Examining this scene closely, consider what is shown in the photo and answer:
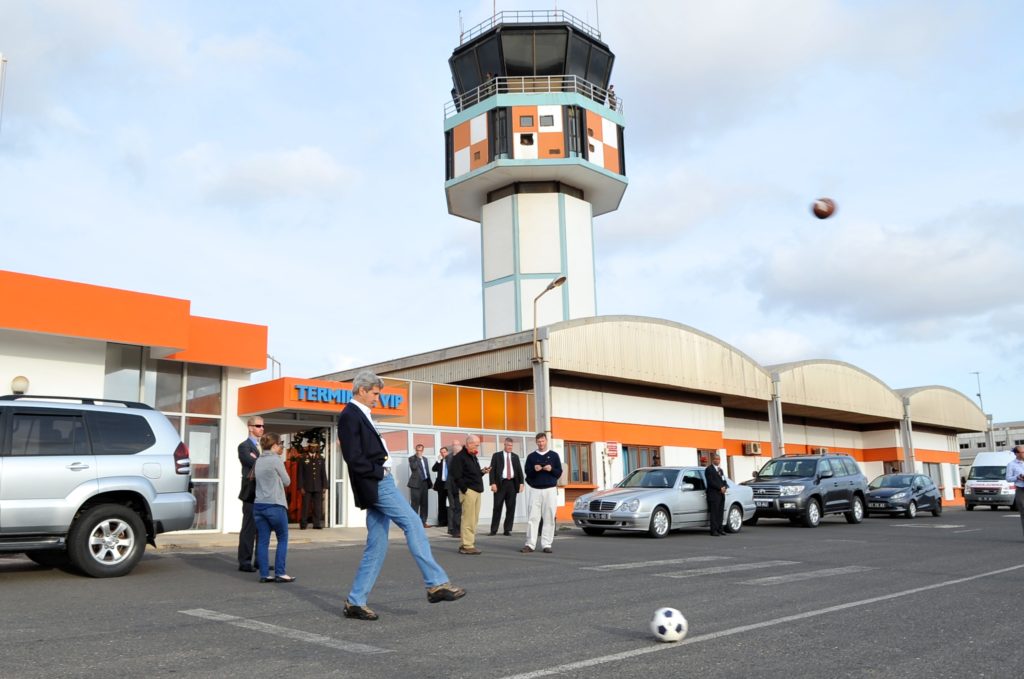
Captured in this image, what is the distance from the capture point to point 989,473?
33469mm

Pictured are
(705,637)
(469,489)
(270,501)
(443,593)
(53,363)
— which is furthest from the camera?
(53,363)

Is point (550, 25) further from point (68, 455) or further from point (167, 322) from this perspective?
point (68, 455)

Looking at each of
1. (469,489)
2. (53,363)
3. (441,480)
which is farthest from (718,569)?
(53,363)

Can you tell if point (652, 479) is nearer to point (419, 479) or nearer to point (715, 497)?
point (715, 497)

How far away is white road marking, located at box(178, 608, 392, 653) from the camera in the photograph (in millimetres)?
5602

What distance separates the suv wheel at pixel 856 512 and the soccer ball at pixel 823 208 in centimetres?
821

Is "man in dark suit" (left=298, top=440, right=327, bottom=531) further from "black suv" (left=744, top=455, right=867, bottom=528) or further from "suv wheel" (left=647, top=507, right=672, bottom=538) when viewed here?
"black suv" (left=744, top=455, right=867, bottom=528)

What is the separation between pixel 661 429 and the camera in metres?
30.8

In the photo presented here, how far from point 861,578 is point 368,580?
18.9 feet

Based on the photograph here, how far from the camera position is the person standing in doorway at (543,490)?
1342 centimetres

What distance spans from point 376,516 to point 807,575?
216 inches

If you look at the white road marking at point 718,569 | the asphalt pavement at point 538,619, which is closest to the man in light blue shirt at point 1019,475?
the asphalt pavement at point 538,619

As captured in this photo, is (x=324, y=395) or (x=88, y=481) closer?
(x=88, y=481)

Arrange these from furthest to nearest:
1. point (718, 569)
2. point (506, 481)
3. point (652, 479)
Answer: point (652, 479), point (506, 481), point (718, 569)
